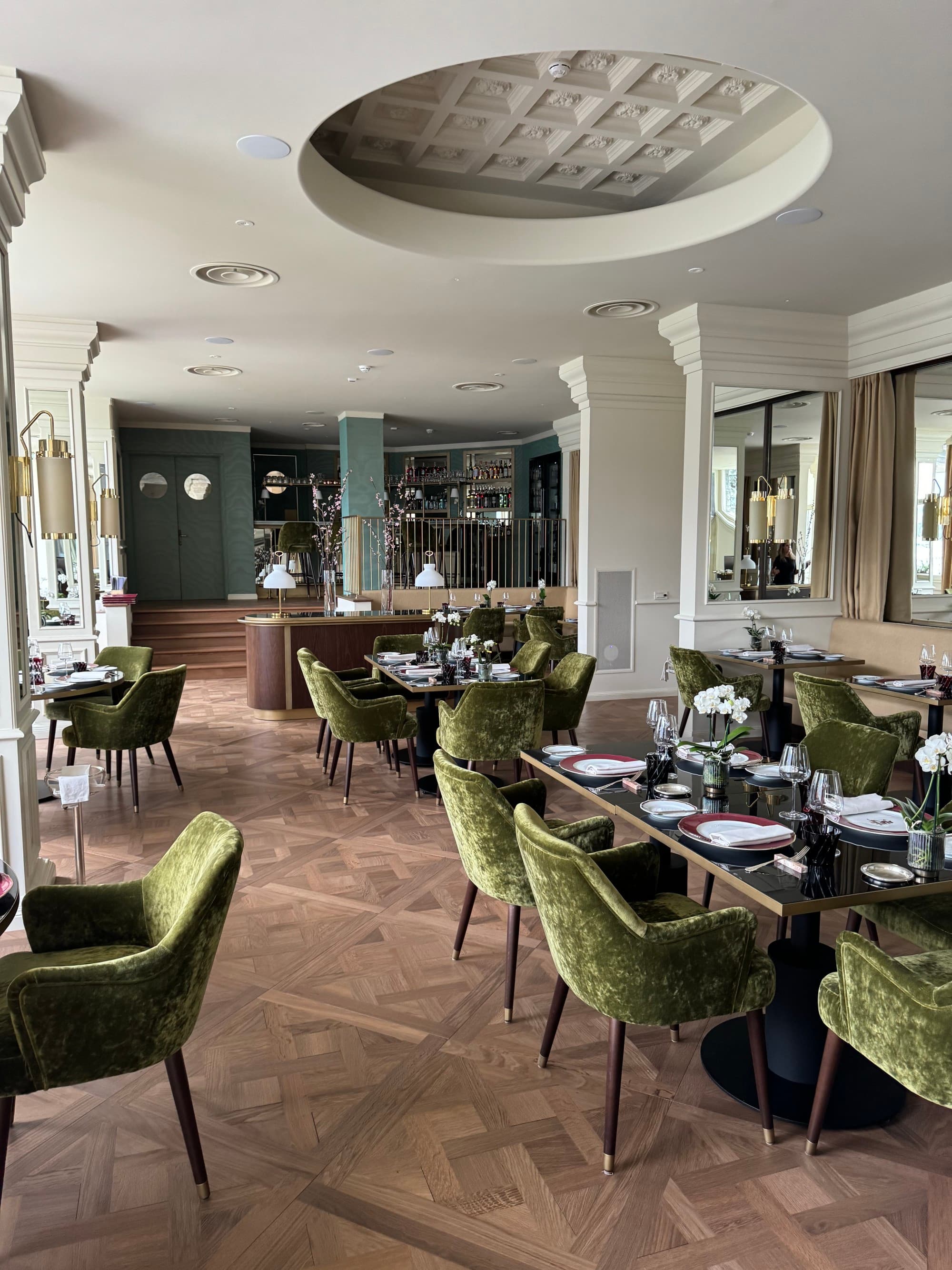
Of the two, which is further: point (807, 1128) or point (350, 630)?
point (350, 630)

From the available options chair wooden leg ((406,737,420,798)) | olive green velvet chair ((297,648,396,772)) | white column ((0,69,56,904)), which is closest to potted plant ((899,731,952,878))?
white column ((0,69,56,904))

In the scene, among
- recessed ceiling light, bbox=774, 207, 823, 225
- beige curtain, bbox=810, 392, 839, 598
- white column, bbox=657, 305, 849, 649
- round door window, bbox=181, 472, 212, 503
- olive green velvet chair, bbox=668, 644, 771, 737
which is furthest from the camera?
round door window, bbox=181, 472, 212, 503

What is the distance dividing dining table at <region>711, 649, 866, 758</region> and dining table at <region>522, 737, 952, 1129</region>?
3.62m

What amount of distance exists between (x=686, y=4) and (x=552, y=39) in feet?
1.65

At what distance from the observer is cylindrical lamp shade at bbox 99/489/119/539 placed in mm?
8453

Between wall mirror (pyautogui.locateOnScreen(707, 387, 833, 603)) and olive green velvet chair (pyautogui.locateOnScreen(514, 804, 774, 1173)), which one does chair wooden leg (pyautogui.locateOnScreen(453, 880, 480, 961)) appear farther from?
wall mirror (pyautogui.locateOnScreen(707, 387, 833, 603))

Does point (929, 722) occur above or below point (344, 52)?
below

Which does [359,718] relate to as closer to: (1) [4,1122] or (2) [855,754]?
(2) [855,754]

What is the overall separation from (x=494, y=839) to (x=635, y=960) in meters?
0.77

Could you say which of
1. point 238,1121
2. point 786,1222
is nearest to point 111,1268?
point 238,1121

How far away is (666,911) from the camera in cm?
268

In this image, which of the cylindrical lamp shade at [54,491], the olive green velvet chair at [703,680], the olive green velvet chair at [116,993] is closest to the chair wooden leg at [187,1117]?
the olive green velvet chair at [116,993]

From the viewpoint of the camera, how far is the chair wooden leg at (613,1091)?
7.24ft

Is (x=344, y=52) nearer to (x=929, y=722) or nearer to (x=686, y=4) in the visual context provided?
(x=686, y=4)
